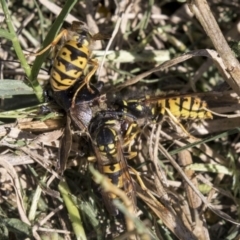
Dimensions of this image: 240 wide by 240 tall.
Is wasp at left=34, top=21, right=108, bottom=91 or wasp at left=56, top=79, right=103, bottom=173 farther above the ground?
wasp at left=34, top=21, right=108, bottom=91

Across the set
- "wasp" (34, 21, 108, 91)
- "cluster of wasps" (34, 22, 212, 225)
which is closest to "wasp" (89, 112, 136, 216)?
"cluster of wasps" (34, 22, 212, 225)

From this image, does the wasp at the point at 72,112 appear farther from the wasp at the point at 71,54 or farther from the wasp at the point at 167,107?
the wasp at the point at 167,107

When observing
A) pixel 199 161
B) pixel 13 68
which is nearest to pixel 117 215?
pixel 199 161

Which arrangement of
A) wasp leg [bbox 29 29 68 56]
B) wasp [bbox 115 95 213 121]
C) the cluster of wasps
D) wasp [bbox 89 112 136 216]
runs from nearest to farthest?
1. wasp leg [bbox 29 29 68 56]
2. the cluster of wasps
3. wasp [bbox 89 112 136 216]
4. wasp [bbox 115 95 213 121]

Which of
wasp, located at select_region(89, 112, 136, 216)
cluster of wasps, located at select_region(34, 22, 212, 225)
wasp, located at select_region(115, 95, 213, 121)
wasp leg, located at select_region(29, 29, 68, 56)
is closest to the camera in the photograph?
wasp leg, located at select_region(29, 29, 68, 56)

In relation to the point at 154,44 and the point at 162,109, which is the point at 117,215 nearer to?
the point at 162,109

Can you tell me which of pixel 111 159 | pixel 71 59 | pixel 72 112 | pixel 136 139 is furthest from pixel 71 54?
pixel 136 139

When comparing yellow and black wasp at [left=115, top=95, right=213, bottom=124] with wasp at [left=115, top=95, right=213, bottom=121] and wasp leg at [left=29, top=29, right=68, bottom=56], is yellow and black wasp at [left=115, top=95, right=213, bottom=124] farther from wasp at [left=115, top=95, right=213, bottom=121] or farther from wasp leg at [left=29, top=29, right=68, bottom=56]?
wasp leg at [left=29, top=29, right=68, bottom=56]

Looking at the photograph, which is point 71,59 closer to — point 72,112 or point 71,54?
point 71,54
